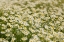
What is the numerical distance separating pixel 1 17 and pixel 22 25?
2.19 feet

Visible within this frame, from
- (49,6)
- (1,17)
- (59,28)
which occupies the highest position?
(1,17)

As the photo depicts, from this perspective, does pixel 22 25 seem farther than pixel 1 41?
Yes

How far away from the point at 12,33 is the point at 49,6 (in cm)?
325

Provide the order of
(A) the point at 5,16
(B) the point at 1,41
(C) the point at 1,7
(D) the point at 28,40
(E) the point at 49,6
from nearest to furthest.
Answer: (B) the point at 1,41 < (D) the point at 28,40 < (A) the point at 5,16 < (C) the point at 1,7 < (E) the point at 49,6

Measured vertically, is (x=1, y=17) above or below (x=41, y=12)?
above

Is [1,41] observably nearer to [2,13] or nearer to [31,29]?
[31,29]

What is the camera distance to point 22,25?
15.5 feet

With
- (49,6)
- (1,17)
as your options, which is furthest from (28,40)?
(49,6)

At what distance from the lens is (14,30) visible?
4551 mm

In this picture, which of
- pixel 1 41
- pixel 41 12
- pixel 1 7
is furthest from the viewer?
pixel 41 12

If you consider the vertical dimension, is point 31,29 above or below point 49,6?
above

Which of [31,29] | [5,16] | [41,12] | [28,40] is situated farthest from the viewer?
[41,12]

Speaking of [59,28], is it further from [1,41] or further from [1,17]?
[1,41]

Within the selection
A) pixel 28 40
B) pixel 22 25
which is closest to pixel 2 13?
pixel 22 25
